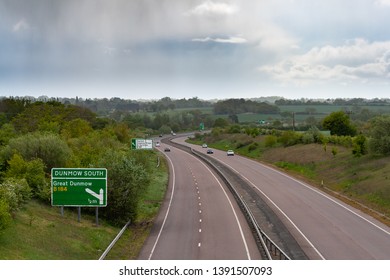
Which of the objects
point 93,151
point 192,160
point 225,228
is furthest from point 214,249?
point 192,160

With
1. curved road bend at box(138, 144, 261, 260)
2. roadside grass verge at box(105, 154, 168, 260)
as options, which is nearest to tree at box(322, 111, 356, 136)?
curved road bend at box(138, 144, 261, 260)

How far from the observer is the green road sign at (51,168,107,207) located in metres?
33.2

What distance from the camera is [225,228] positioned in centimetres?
3756

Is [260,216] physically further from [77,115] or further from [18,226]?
[77,115]

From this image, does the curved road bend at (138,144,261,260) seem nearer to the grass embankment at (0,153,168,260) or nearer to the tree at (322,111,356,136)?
the grass embankment at (0,153,168,260)

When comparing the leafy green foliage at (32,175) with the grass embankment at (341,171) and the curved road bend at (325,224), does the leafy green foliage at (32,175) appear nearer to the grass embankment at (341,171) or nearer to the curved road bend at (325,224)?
the curved road bend at (325,224)

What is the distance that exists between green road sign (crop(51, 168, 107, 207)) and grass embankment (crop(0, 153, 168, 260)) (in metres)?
1.41

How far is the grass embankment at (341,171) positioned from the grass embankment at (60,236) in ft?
67.0

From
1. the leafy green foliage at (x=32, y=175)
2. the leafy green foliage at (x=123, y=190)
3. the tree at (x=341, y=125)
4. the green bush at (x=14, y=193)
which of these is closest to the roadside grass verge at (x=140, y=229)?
the leafy green foliage at (x=123, y=190)

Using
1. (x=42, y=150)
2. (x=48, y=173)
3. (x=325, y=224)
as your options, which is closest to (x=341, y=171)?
(x=325, y=224)

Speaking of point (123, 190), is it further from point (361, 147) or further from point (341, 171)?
point (361, 147)

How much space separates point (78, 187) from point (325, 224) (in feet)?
61.4

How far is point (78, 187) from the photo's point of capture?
33.3 metres

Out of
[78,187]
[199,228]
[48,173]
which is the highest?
[78,187]
